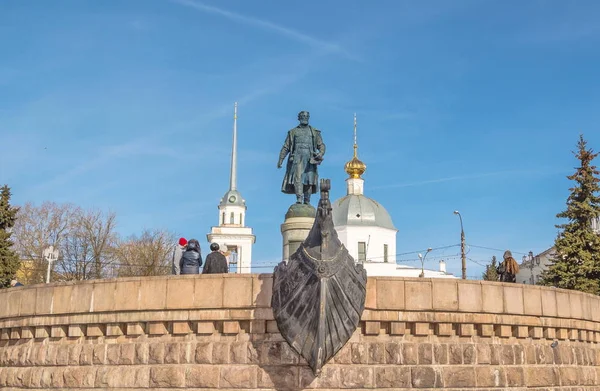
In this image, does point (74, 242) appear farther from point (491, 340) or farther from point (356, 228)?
point (491, 340)

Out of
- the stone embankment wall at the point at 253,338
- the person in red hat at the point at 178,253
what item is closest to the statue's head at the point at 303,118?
the person in red hat at the point at 178,253

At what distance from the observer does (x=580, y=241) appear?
103 feet

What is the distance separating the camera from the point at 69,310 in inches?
434

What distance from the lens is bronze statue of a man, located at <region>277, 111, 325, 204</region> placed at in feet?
53.1

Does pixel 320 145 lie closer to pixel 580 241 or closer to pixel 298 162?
pixel 298 162

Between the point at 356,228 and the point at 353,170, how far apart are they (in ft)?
18.2

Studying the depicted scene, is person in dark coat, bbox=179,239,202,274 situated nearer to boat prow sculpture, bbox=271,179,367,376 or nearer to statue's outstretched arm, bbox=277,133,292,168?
boat prow sculpture, bbox=271,179,367,376

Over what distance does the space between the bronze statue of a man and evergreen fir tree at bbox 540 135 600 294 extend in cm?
1889

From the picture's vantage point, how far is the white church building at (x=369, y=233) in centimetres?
5731

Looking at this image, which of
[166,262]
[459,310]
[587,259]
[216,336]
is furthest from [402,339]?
[166,262]

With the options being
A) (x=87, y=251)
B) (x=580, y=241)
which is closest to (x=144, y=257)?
(x=87, y=251)

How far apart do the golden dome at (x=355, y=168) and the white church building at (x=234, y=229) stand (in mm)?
19548

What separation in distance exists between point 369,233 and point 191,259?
→ 46.3 m

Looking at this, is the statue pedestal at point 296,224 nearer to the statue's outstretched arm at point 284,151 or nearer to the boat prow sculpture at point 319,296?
the statue's outstretched arm at point 284,151
